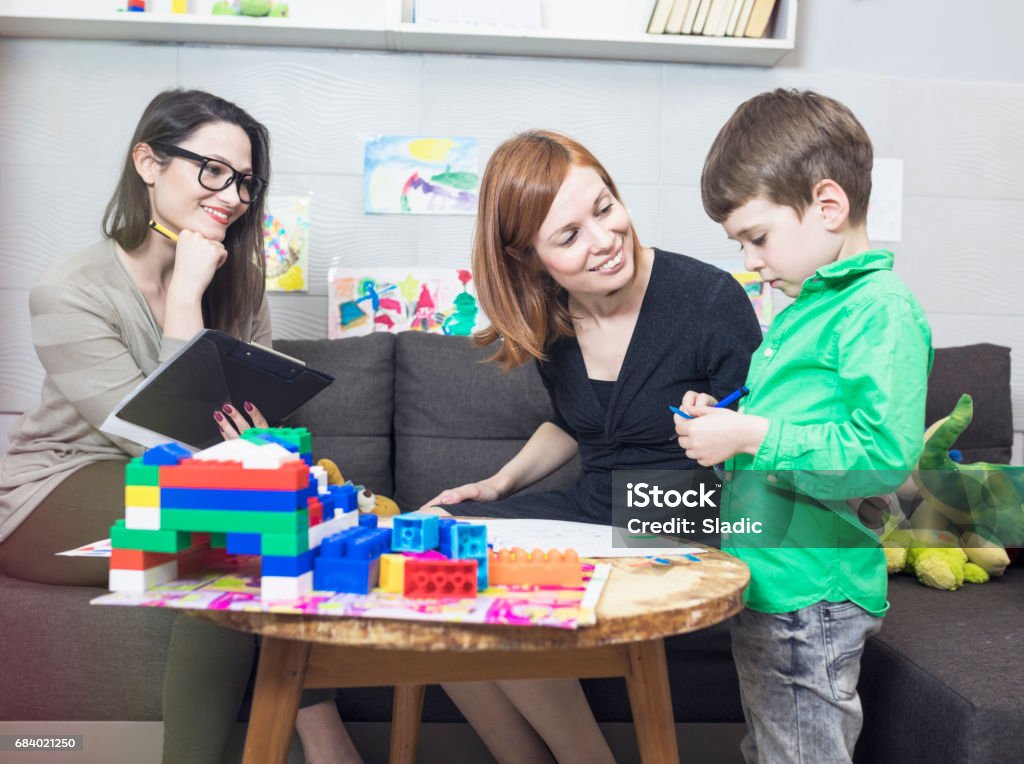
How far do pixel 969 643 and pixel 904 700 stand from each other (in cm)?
14

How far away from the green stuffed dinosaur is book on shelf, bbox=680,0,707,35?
1.12 metres

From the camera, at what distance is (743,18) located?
7.00 ft

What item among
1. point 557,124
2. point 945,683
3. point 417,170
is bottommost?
point 945,683

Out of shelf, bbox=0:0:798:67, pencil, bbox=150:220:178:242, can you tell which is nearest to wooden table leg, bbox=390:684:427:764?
pencil, bbox=150:220:178:242

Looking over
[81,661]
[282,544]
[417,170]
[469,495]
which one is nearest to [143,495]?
[282,544]

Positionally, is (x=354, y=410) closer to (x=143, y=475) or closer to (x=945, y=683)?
(x=143, y=475)

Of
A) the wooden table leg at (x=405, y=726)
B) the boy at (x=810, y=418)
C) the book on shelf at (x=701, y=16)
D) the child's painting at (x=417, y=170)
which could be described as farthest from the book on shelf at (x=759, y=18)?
the wooden table leg at (x=405, y=726)

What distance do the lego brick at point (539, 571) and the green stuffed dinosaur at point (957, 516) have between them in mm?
1094

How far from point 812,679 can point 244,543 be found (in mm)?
643

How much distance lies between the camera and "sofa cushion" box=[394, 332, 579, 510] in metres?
1.90

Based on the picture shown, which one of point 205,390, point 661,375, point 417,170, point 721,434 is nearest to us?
point 721,434

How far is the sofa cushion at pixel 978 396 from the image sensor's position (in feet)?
6.57

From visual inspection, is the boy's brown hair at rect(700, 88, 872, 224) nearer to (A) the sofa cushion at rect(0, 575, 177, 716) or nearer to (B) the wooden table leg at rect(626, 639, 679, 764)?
(B) the wooden table leg at rect(626, 639, 679, 764)

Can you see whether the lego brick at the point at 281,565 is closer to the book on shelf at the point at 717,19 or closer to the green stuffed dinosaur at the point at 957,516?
the green stuffed dinosaur at the point at 957,516
